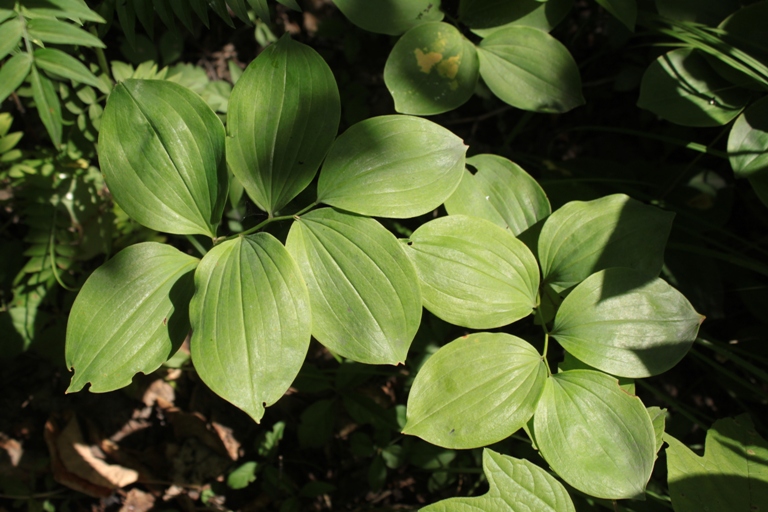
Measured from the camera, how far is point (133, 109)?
4.21 ft

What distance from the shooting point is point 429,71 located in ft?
5.48

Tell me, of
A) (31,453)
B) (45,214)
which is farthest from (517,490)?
(31,453)

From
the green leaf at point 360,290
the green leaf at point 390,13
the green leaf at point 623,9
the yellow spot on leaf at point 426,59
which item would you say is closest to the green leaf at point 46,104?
the green leaf at point 360,290

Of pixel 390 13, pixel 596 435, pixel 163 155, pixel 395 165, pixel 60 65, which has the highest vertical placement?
pixel 60 65

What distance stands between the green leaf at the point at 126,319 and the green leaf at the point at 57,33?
0.49 metres

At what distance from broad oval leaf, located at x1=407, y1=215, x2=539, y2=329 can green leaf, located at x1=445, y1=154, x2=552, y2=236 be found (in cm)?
17

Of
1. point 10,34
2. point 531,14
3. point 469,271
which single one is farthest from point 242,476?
point 531,14

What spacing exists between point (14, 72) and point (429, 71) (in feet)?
3.69

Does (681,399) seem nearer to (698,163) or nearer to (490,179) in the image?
(698,163)

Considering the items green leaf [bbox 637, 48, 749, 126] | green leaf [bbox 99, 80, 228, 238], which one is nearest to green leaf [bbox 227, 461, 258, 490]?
green leaf [bbox 99, 80, 228, 238]

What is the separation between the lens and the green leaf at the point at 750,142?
1644 millimetres

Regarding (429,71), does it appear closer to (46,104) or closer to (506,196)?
(506,196)

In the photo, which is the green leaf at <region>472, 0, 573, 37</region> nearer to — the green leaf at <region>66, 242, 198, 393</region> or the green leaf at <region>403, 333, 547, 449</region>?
the green leaf at <region>403, 333, 547, 449</region>

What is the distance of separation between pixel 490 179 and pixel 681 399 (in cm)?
134
